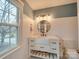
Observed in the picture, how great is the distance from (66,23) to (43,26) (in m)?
1.04

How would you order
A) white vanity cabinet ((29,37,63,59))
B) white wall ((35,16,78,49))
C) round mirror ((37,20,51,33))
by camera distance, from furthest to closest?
round mirror ((37,20,51,33)) < white wall ((35,16,78,49)) < white vanity cabinet ((29,37,63,59))

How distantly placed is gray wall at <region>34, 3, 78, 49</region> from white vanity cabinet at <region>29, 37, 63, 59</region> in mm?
993

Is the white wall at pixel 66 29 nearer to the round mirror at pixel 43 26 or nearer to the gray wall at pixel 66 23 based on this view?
the gray wall at pixel 66 23

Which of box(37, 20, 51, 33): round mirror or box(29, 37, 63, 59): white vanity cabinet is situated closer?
box(29, 37, 63, 59): white vanity cabinet

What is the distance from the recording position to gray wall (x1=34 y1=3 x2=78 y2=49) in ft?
11.0

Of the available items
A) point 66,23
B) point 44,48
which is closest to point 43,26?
point 66,23

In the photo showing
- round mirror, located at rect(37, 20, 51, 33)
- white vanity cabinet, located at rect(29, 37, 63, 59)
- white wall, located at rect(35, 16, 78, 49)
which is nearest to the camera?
white vanity cabinet, located at rect(29, 37, 63, 59)

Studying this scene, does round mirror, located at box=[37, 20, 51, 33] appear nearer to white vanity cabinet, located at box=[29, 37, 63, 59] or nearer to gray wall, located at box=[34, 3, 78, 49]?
gray wall, located at box=[34, 3, 78, 49]

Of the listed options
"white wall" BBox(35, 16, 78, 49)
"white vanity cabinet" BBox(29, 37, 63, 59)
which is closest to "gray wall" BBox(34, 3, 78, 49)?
"white wall" BBox(35, 16, 78, 49)

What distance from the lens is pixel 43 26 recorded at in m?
3.81

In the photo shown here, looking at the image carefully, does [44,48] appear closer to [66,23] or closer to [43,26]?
[43,26]

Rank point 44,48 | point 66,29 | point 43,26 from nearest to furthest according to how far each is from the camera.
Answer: point 44,48, point 66,29, point 43,26

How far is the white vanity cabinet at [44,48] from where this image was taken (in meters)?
2.57

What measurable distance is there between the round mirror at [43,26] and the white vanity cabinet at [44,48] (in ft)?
3.11
